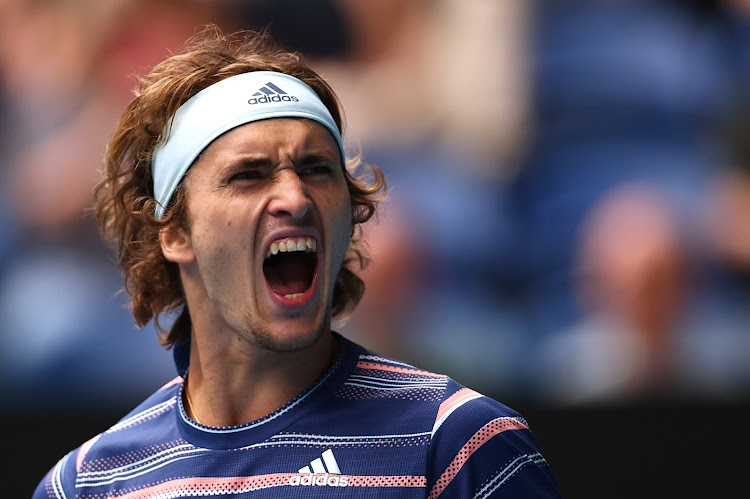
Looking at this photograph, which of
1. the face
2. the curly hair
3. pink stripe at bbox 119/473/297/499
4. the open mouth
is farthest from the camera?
the curly hair

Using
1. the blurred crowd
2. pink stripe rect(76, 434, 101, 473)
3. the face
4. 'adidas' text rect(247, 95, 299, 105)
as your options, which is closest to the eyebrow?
the face

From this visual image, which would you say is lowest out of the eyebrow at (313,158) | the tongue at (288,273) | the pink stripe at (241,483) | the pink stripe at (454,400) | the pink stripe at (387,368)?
the pink stripe at (241,483)

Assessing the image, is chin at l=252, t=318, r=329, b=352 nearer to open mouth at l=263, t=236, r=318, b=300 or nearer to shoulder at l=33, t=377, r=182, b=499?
open mouth at l=263, t=236, r=318, b=300

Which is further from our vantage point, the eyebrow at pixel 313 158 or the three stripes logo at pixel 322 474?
the eyebrow at pixel 313 158

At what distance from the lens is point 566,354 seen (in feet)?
14.8

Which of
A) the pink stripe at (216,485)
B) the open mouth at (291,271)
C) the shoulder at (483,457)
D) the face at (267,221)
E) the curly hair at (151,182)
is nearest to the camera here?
the shoulder at (483,457)

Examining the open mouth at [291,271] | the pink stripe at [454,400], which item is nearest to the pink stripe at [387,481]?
the pink stripe at [454,400]

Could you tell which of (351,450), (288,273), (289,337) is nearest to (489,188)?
(288,273)

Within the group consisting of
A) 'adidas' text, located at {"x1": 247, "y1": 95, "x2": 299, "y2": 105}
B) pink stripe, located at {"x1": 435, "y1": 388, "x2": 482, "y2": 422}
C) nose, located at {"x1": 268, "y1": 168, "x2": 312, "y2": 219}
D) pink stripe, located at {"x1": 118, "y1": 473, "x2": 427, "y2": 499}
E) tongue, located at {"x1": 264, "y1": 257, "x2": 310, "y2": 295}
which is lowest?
pink stripe, located at {"x1": 118, "y1": 473, "x2": 427, "y2": 499}

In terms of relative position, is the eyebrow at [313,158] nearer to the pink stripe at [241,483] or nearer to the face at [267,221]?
the face at [267,221]

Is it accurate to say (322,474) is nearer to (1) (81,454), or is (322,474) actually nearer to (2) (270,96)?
(1) (81,454)

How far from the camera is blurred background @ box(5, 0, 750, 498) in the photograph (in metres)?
4.44

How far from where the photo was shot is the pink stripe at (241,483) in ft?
7.47

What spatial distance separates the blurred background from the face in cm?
207
